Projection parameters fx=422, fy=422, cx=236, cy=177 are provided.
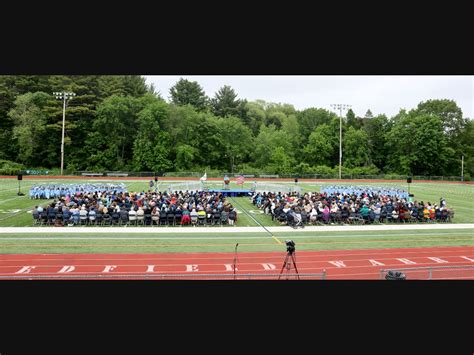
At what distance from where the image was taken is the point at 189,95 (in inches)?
3182

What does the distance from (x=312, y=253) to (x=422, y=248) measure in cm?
506

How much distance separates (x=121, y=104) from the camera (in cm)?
6644

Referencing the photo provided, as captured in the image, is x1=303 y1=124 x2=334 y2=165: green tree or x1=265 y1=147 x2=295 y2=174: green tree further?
x1=303 y1=124 x2=334 y2=165: green tree

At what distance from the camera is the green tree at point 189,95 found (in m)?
80.6

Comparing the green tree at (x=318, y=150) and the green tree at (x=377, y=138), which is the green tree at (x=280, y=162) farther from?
the green tree at (x=377, y=138)

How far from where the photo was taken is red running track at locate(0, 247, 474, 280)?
544 inches

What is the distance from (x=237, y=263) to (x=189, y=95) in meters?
68.9

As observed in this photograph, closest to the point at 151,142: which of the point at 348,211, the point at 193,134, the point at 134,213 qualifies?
the point at 193,134

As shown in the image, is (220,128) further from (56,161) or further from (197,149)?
(56,161)

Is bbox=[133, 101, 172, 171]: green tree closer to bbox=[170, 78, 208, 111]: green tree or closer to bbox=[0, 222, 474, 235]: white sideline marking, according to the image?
bbox=[170, 78, 208, 111]: green tree

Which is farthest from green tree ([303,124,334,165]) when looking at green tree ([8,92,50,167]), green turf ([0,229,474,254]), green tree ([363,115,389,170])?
green turf ([0,229,474,254])

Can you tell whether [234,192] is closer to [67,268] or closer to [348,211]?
[348,211]

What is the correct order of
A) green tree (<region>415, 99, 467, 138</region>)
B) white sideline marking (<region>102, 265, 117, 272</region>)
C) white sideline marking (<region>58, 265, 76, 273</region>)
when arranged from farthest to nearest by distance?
1. green tree (<region>415, 99, 467, 138</region>)
2. white sideline marking (<region>102, 265, 117, 272</region>)
3. white sideline marking (<region>58, 265, 76, 273</region>)

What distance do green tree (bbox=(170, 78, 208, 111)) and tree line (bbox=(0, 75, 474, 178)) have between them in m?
0.19
